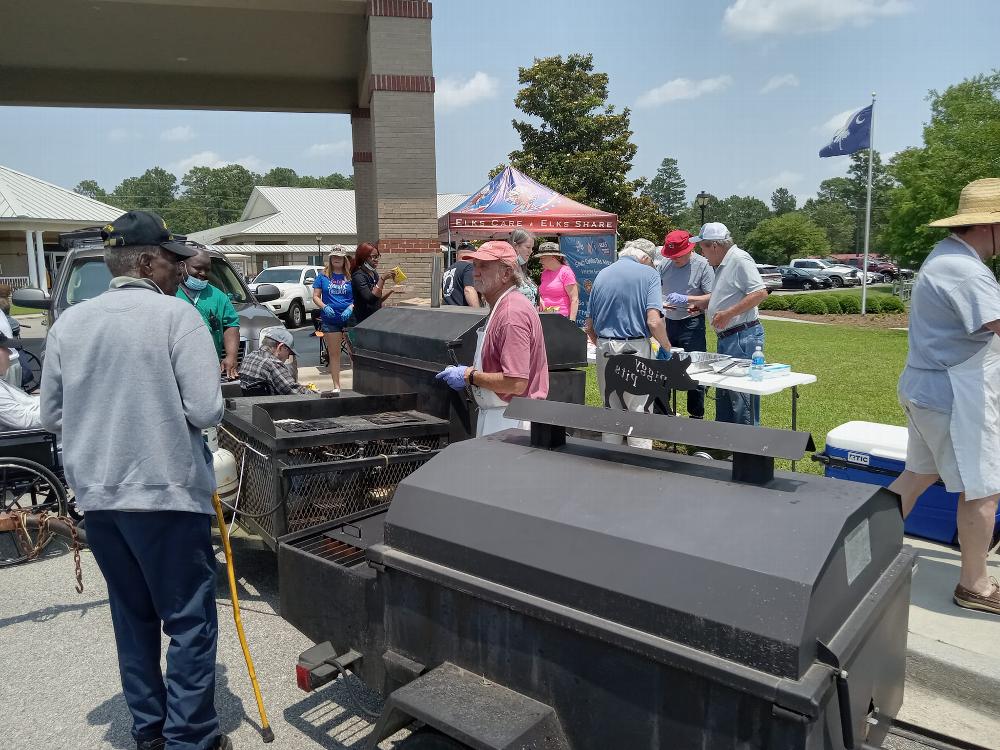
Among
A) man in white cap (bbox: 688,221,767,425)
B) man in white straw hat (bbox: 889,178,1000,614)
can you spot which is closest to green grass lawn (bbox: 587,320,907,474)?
man in white cap (bbox: 688,221,767,425)

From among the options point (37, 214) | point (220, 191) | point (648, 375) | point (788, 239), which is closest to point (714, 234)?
point (648, 375)

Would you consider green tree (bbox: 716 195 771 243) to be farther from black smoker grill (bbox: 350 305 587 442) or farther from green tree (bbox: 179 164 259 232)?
black smoker grill (bbox: 350 305 587 442)

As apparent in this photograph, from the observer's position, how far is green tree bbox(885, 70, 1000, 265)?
974 inches

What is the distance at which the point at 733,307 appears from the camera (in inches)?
220

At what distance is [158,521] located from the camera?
102 inches

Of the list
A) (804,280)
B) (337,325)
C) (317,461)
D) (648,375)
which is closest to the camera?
(648,375)

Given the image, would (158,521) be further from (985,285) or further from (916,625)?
(985,285)

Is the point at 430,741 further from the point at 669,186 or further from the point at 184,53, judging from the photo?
the point at 669,186

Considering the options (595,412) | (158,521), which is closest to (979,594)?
(595,412)

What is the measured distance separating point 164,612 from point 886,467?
385cm

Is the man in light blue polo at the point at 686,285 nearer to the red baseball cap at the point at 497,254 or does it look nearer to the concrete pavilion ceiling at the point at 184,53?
the red baseball cap at the point at 497,254

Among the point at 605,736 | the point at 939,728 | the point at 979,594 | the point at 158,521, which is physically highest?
the point at 158,521

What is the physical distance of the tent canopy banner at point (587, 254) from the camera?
1420cm

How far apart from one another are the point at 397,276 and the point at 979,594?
623 cm
